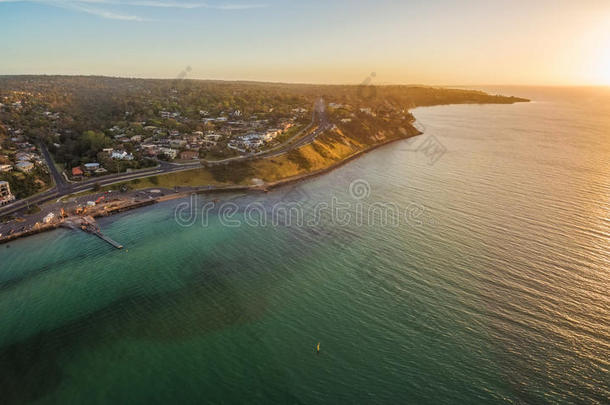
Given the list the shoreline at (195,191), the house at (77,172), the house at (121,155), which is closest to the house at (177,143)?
the house at (121,155)

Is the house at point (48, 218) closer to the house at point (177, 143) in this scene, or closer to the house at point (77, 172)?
the house at point (77, 172)

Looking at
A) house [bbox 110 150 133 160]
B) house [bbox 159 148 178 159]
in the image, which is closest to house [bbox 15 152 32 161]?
house [bbox 110 150 133 160]

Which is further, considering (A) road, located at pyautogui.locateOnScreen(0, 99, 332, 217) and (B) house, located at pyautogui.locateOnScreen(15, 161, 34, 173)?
(B) house, located at pyautogui.locateOnScreen(15, 161, 34, 173)

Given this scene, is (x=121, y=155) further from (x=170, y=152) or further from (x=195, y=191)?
(x=195, y=191)

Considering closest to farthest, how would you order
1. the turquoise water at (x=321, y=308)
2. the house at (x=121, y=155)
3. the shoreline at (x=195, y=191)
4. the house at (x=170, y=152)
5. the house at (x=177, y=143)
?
the turquoise water at (x=321, y=308) → the shoreline at (x=195, y=191) → the house at (x=121, y=155) → the house at (x=170, y=152) → the house at (x=177, y=143)

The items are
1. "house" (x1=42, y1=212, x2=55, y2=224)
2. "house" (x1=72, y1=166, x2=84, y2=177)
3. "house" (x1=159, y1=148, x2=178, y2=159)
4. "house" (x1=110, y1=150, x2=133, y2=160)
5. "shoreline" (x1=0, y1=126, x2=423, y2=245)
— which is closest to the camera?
"shoreline" (x1=0, y1=126, x2=423, y2=245)

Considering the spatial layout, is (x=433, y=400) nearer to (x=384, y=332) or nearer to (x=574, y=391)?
(x=384, y=332)

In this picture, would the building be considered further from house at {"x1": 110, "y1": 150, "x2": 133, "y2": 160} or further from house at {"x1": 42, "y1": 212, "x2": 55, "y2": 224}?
house at {"x1": 110, "y1": 150, "x2": 133, "y2": 160}

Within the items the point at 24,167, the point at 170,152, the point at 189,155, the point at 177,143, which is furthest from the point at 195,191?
the point at 24,167
